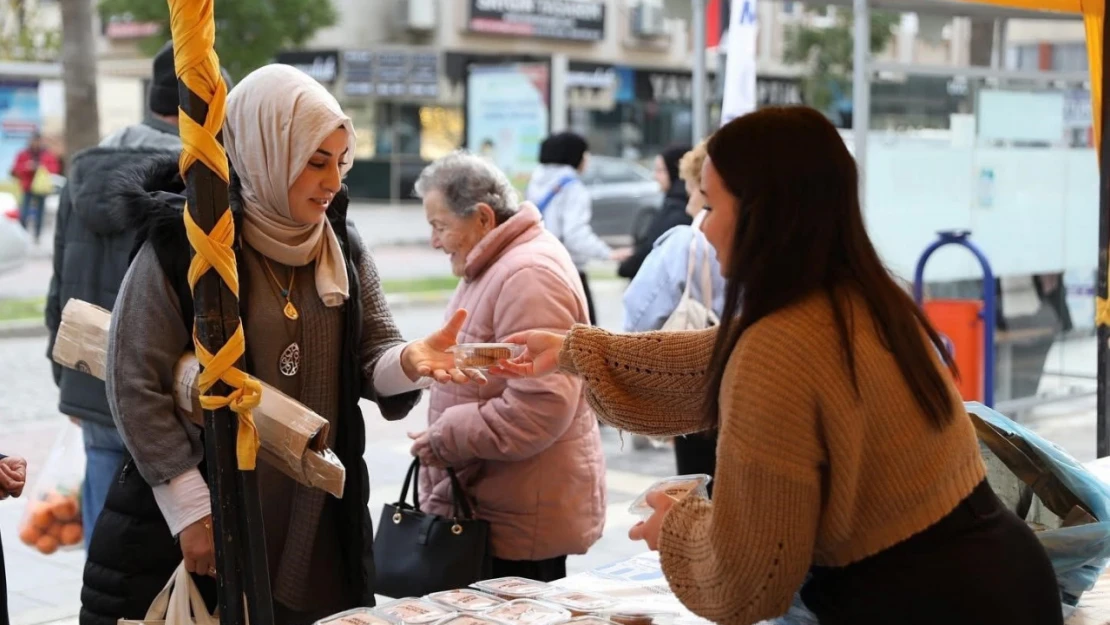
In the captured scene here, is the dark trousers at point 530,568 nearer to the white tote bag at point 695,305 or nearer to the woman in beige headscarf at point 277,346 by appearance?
the woman in beige headscarf at point 277,346

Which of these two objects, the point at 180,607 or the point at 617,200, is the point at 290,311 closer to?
the point at 180,607

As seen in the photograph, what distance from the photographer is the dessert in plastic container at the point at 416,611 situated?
8.39 ft

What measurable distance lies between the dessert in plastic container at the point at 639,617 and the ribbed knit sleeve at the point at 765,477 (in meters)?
0.61

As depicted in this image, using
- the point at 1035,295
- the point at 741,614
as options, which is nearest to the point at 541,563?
the point at 741,614

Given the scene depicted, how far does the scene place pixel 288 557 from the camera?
286 cm

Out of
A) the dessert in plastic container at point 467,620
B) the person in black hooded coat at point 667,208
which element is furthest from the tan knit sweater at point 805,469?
the person in black hooded coat at point 667,208

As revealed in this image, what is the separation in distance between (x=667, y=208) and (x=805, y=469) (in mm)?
5411

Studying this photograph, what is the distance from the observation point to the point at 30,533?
206 inches

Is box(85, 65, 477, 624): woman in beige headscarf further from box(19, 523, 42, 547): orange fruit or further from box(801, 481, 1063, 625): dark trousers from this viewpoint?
box(19, 523, 42, 547): orange fruit

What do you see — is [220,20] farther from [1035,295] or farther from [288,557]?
[288,557]

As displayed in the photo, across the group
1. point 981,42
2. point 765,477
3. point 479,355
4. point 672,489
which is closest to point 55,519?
point 479,355

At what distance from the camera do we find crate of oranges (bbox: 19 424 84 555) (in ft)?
16.9

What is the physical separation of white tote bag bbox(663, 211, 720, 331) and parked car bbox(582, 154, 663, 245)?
17.7m

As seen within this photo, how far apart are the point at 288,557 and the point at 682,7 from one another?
21.6ft
